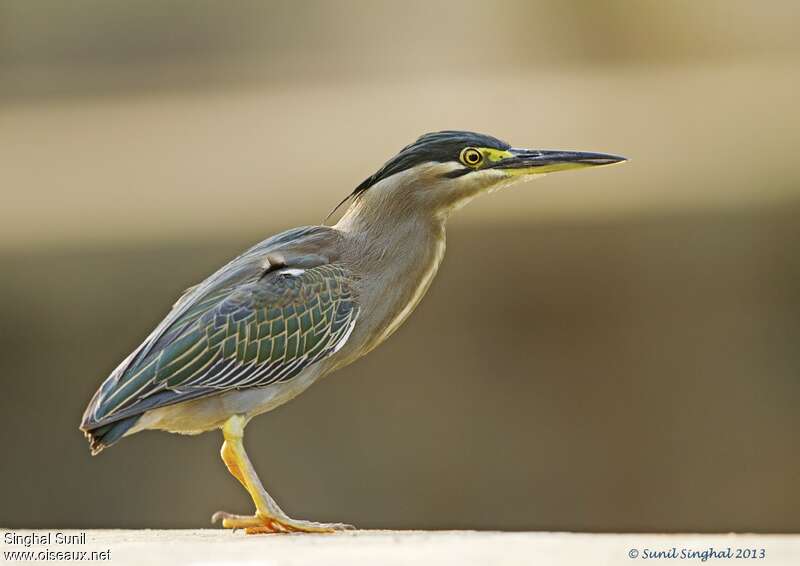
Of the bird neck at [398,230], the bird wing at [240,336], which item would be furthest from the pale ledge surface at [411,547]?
the bird neck at [398,230]

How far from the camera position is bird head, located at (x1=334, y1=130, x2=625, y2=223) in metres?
3.90

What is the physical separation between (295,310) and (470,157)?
596mm

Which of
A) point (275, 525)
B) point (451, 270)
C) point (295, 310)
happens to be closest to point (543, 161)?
point (295, 310)

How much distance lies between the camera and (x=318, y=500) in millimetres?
7879

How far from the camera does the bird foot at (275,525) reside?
3773mm

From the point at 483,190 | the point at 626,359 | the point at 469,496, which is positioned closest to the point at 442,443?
the point at 469,496

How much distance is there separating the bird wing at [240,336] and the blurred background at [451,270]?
402 cm

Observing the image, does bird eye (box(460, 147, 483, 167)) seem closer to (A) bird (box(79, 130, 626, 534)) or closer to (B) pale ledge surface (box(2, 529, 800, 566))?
(A) bird (box(79, 130, 626, 534))

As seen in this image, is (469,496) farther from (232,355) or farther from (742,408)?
(232,355)

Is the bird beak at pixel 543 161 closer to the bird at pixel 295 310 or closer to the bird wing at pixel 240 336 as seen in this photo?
the bird at pixel 295 310

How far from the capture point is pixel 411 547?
3.39 metres

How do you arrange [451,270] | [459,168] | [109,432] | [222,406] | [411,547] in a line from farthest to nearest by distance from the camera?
[451,270] → [459,168] → [222,406] → [109,432] → [411,547]

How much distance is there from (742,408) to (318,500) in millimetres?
2394

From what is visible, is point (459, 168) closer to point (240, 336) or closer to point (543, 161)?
point (543, 161)
